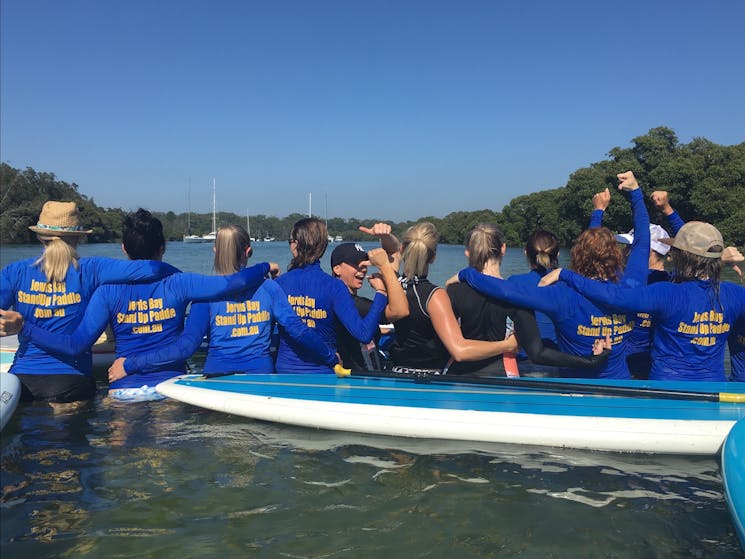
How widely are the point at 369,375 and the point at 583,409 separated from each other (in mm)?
1660

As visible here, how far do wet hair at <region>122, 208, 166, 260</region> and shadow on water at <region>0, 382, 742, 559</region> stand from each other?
1308mm

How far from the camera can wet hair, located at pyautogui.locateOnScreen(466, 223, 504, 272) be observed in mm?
3828

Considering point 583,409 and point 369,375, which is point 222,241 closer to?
point 369,375

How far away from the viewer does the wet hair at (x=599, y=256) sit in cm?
379

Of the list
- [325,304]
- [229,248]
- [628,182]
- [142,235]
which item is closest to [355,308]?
[325,304]

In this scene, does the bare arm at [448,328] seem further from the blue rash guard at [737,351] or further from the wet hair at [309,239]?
the blue rash guard at [737,351]

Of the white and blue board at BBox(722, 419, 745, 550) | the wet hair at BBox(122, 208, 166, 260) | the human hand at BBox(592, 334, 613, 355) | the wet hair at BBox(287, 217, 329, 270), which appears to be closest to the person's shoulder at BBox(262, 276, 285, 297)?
the wet hair at BBox(287, 217, 329, 270)

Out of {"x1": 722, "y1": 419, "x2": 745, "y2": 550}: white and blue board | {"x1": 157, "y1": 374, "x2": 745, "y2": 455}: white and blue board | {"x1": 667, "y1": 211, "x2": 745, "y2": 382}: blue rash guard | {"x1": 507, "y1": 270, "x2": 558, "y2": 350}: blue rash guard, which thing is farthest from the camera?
{"x1": 507, "y1": 270, "x2": 558, "y2": 350}: blue rash guard

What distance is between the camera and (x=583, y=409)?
150 inches

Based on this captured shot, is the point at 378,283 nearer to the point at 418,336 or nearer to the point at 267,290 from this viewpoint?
the point at 418,336

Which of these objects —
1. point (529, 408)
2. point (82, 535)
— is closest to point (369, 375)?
point (529, 408)

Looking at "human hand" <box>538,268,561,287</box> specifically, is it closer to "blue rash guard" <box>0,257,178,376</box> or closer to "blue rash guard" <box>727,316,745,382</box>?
"blue rash guard" <box>727,316,745,382</box>

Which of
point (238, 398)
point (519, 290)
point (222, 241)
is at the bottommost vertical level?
point (238, 398)

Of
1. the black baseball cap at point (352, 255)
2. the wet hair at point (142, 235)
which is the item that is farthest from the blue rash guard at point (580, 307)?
the wet hair at point (142, 235)
